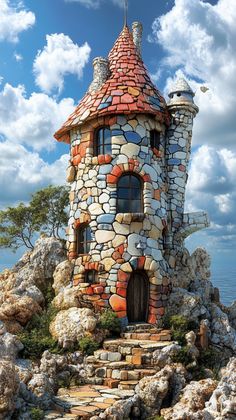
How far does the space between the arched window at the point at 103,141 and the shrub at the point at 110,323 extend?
20.0 feet

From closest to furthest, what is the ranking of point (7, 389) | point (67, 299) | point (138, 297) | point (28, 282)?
1. point (7, 389)
2. point (67, 299)
3. point (138, 297)
4. point (28, 282)

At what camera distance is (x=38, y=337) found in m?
13.9

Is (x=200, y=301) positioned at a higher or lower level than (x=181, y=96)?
lower

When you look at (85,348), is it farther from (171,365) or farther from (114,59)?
(114,59)

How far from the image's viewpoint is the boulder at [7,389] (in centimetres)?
839

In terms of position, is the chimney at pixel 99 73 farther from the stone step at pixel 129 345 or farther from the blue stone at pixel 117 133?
the stone step at pixel 129 345

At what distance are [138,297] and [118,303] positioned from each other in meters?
0.96

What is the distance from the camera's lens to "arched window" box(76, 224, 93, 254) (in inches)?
646

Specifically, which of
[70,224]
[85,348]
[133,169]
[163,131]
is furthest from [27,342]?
[163,131]

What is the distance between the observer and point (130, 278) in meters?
15.7

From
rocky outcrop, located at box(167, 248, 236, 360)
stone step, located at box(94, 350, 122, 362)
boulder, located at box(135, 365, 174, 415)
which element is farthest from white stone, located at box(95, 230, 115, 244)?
boulder, located at box(135, 365, 174, 415)

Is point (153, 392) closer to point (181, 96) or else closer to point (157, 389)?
point (157, 389)

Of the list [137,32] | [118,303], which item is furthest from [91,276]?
[137,32]

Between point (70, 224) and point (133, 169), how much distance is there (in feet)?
11.3
